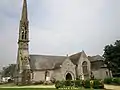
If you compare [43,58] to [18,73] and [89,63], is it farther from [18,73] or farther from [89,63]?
[89,63]

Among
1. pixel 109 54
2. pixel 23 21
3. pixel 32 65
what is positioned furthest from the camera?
pixel 23 21

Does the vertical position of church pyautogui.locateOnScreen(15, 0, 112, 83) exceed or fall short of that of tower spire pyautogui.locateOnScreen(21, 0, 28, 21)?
it falls short

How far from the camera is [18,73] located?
195ft

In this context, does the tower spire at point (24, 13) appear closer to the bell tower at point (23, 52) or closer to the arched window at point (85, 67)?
the bell tower at point (23, 52)

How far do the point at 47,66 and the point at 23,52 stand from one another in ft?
28.9

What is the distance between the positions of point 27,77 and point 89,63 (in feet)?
71.0

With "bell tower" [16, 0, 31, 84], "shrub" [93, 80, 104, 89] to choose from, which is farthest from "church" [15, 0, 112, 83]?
"shrub" [93, 80, 104, 89]

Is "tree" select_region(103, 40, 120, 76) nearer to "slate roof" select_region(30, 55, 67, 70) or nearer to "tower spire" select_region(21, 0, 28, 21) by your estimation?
"slate roof" select_region(30, 55, 67, 70)

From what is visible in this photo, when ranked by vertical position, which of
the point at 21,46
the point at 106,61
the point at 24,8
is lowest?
the point at 106,61

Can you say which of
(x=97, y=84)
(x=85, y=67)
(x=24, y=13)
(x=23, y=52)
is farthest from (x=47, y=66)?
(x=97, y=84)

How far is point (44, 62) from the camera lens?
2515 inches

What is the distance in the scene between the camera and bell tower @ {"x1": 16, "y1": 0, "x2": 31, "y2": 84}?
58.5 m

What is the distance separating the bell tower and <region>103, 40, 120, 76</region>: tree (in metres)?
23.6

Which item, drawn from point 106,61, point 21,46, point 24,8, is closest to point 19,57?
point 21,46
